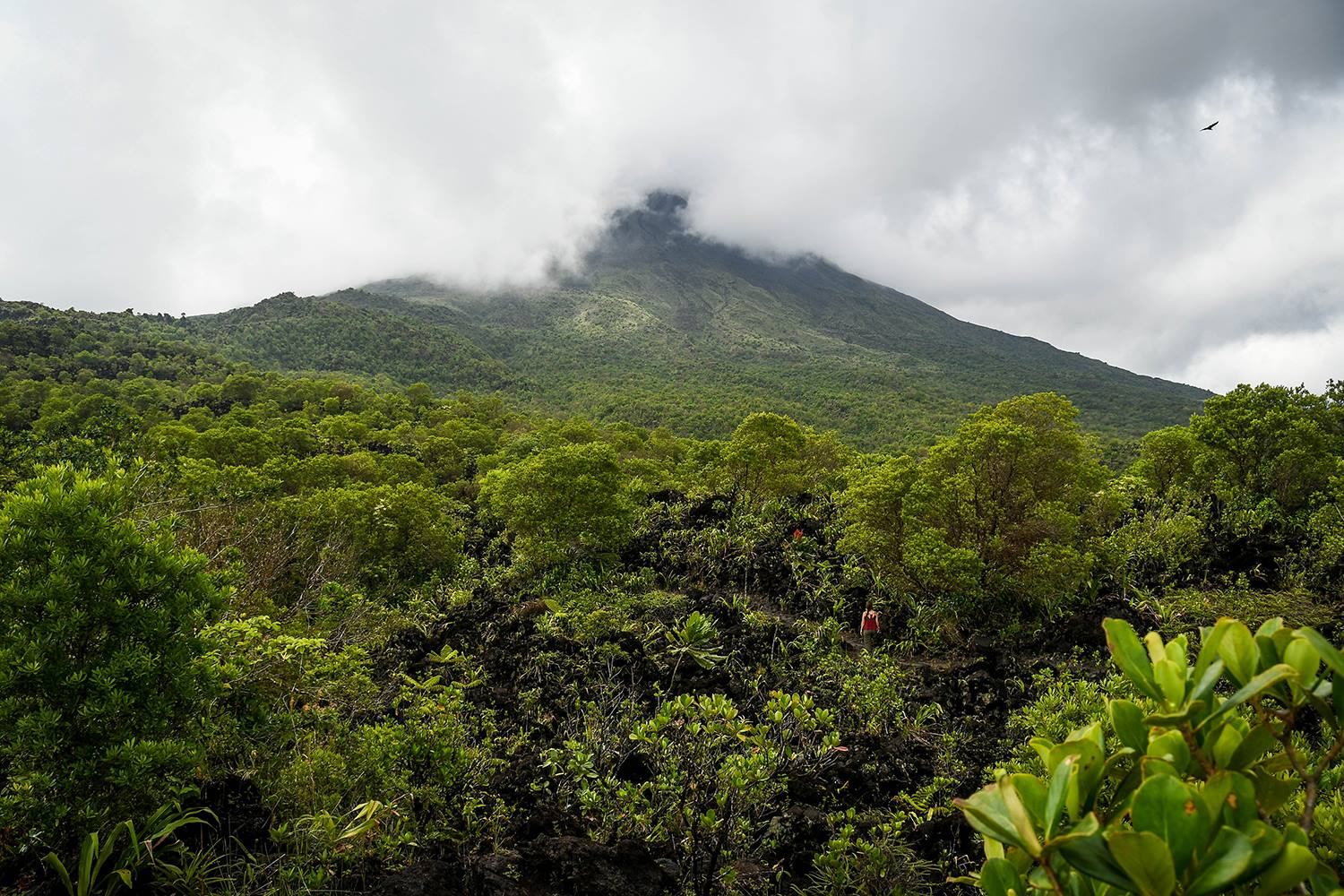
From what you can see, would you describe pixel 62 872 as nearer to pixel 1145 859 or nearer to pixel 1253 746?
pixel 1145 859

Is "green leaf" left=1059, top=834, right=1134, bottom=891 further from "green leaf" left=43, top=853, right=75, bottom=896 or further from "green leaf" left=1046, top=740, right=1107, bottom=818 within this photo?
"green leaf" left=43, top=853, right=75, bottom=896

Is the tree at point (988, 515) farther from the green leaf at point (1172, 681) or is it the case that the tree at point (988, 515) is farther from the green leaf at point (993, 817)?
the green leaf at point (993, 817)

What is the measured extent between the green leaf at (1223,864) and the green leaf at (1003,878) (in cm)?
25

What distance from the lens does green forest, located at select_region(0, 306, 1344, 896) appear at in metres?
1.02

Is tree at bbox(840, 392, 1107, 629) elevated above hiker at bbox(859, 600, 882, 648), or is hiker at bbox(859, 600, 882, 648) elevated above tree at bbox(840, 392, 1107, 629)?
tree at bbox(840, 392, 1107, 629)

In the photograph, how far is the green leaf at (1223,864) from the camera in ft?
2.49

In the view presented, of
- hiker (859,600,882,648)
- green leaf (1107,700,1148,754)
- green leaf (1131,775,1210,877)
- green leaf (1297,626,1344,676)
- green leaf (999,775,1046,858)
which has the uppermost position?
green leaf (1297,626,1344,676)

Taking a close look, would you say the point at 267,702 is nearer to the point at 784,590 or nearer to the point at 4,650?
the point at 4,650

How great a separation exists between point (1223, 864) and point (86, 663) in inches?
195

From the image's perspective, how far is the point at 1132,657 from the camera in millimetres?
1056

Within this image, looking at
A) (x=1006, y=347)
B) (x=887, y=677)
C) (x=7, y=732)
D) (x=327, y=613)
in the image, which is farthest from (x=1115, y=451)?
(x=1006, y=347)

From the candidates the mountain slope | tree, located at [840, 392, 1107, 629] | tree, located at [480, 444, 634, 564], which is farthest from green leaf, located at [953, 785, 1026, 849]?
the mountain slope

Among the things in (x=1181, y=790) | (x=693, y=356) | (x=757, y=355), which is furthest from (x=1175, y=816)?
(x=757, y=355)

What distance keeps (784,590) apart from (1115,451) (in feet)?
143
